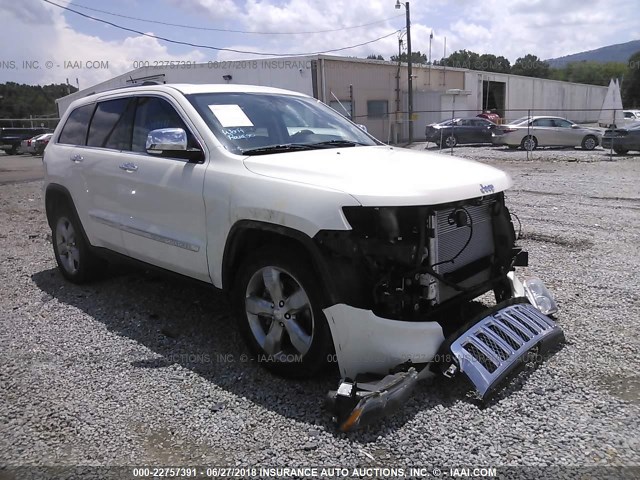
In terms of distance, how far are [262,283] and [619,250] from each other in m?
4.98

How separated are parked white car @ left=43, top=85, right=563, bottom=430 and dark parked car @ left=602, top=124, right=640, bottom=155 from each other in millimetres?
19560

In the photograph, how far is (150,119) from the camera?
14.9 feet

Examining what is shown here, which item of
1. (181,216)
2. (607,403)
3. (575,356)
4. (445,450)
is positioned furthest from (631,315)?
(181,216)

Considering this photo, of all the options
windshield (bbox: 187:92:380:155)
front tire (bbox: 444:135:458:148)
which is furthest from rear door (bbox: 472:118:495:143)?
windshield (bbox: 187:92:380:155)

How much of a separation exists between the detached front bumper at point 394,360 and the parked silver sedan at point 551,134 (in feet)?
73.6

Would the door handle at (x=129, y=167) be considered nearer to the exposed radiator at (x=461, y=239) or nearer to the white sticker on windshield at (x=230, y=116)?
the white sticker on windshield at (x=230, y=116)

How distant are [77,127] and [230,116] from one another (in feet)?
7.59

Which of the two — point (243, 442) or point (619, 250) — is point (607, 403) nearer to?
point (243, 442)

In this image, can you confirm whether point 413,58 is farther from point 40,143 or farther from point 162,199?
point 162,199

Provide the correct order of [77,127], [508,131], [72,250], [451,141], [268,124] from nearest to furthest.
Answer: [268,124] → [77,127] → [72,250] → [508,131] → [451,141]

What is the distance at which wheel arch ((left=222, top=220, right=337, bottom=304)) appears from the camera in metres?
3.10

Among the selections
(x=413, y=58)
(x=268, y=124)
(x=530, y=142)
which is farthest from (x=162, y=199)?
(x=413, y=58)

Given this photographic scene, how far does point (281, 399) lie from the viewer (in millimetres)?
3367

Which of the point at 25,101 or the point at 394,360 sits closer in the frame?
the point at 394,360
